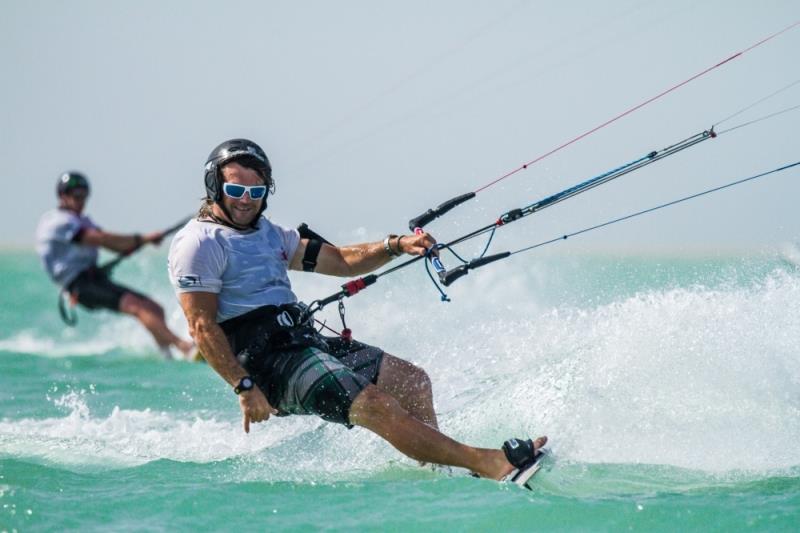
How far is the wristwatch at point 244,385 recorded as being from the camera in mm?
5598

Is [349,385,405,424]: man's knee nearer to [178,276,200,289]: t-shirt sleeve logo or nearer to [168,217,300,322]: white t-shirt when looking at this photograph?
[168,217,300,322]: white t-shirt

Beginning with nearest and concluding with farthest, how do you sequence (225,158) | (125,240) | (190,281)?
(190,281), (225,158), (125,240)

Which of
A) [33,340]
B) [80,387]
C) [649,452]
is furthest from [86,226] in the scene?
[33,340]

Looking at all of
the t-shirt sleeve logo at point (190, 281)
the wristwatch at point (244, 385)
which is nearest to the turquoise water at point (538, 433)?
the wristwatch at point (244, 385)

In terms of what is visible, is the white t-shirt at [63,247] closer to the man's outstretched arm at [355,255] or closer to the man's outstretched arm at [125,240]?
the man's outstretched arm at [125,240]

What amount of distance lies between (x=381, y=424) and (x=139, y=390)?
584cm

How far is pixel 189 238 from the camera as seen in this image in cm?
579

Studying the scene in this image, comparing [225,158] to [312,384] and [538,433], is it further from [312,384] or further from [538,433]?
[538,433]

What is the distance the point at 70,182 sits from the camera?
1094 cm

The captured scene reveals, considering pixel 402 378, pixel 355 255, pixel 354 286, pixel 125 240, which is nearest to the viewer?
pixel 402 378

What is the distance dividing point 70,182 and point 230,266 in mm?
5683

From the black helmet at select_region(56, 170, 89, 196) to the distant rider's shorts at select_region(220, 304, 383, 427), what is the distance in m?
5.63

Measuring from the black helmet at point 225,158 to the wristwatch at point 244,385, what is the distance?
3.58ft

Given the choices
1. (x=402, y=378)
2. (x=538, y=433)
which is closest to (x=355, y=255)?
(x=402, y=378)
